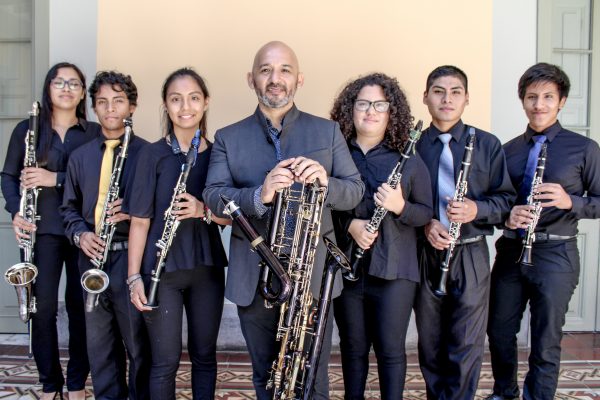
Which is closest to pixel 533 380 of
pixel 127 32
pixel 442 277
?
pixel 442 277

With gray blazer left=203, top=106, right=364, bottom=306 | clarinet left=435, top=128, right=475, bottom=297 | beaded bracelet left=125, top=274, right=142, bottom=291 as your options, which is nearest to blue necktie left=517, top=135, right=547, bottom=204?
clarinet left=435, top=128, right=475, bottom=297

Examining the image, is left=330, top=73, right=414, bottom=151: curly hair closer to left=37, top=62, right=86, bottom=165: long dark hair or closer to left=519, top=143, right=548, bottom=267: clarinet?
left=519, top=143, right=548, bottom=267: clarinet

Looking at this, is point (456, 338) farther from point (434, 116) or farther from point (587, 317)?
point (587, 317)

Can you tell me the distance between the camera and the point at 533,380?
286cm

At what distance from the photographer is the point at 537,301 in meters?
2.85

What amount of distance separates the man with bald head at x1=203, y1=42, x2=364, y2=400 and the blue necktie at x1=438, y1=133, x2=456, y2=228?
63 cm

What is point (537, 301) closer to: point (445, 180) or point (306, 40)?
point (445, 180)

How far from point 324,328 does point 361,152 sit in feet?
2.92

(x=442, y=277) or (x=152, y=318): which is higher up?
(x=442, y=277)

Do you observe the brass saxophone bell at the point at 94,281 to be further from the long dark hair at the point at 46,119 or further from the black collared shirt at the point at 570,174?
the black collared shirt at the point at 570,174

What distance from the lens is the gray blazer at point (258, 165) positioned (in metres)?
2.30

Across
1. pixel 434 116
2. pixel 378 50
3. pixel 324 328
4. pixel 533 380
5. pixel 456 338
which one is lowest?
pixel 533 380

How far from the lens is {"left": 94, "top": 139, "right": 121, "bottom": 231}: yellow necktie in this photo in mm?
→ 2678

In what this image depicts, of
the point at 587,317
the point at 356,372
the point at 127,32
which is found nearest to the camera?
the point at 356,372
